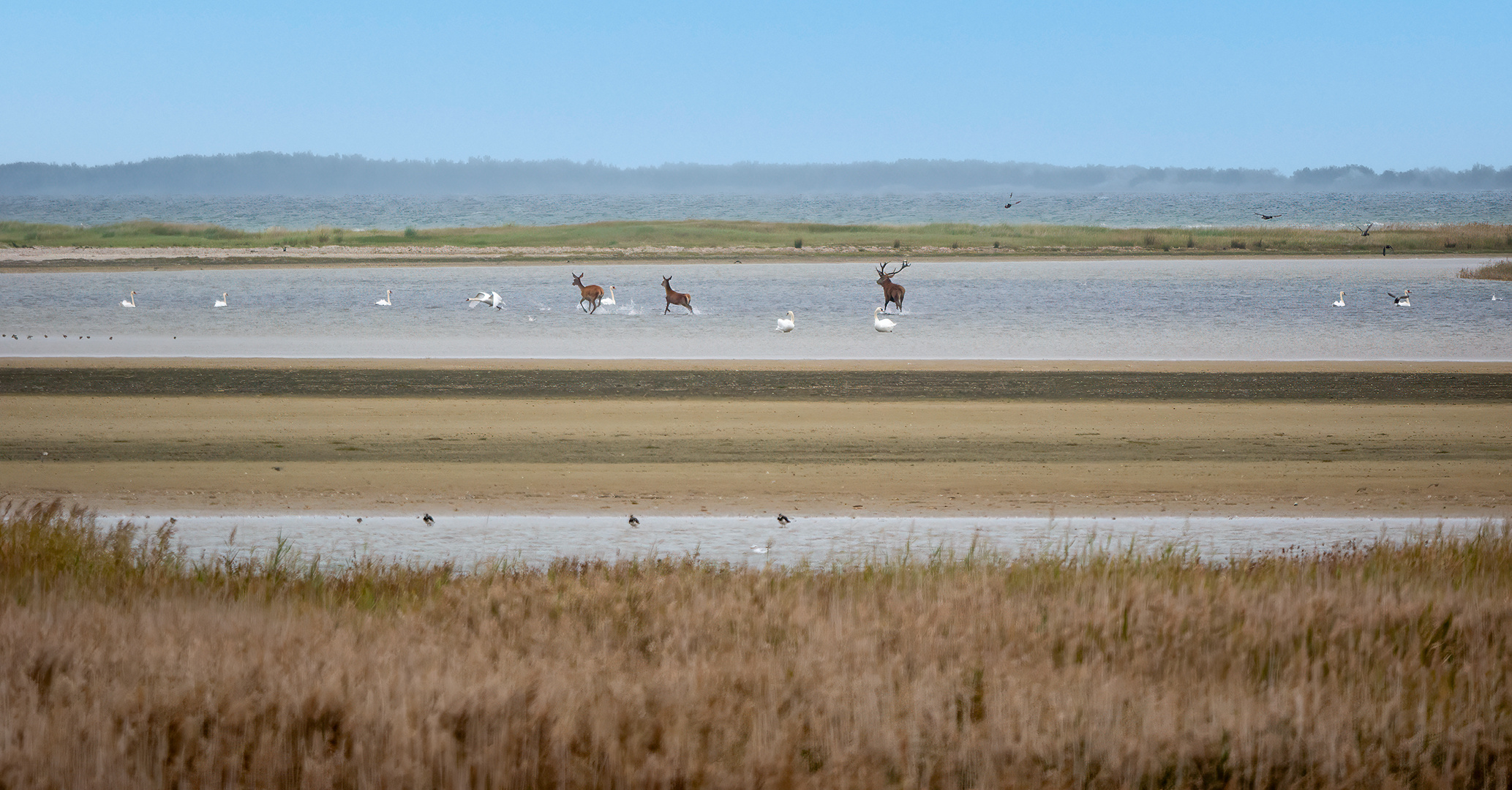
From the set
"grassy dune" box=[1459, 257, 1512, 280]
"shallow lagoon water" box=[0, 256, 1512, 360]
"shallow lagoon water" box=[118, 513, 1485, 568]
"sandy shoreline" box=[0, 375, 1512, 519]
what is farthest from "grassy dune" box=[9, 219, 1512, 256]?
"shallow lagoon water" box=[118, 513, 1485, 568]

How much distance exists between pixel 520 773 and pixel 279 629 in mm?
1767

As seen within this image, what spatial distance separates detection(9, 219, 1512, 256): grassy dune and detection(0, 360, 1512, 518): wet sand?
51.6 m

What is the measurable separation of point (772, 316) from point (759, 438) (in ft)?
66.3

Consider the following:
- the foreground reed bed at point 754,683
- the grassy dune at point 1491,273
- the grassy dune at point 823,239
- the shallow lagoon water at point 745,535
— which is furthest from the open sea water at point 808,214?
the foreground reed bed at point 754,683

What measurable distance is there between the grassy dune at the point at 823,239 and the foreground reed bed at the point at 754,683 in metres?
66.7

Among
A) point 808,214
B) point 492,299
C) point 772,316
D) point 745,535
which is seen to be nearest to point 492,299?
point 492,299

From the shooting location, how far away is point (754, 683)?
463cm

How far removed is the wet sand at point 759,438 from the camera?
39.8 feet

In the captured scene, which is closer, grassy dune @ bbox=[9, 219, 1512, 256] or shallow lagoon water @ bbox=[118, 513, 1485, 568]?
shallow lagoon water @ bbox=[118, 513, 1485, 568]

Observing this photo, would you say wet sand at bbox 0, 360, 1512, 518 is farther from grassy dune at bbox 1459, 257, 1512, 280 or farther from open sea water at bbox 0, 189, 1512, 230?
open sea water at bbox 0, 189, 1512, 230

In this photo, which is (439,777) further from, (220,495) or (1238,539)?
(220,495)

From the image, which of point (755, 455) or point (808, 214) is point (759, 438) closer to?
point (755, 455)

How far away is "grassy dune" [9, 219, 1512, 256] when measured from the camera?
73.4m

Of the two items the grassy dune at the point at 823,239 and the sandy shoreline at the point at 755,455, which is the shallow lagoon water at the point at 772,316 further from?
the grassy dune at the point at 823,239
